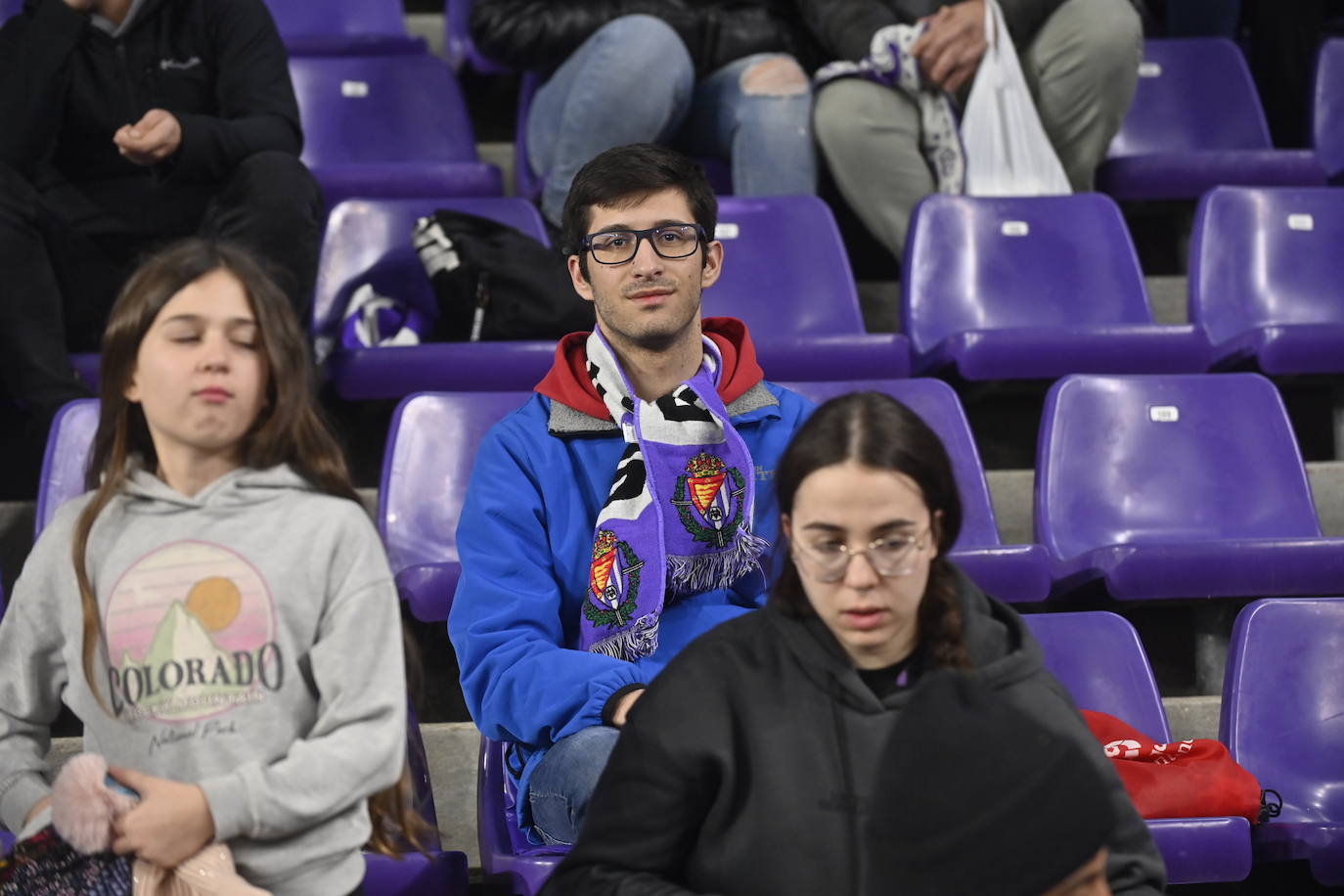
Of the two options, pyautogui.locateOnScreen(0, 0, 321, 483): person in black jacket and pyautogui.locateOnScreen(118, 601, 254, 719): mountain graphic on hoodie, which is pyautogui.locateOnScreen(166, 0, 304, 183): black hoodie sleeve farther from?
pyautogui.locateOnScreen(118, 601, 254, 719): mountain graphic on hoodie

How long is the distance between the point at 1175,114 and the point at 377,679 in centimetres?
292

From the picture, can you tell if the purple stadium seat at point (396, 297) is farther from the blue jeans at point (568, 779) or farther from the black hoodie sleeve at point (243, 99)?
the blue jeans at point (568, 779)

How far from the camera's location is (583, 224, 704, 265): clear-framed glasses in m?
1.89

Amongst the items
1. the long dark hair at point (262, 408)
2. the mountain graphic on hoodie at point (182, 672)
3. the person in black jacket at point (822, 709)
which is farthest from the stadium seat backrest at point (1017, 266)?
the mountain graphic on hoodie at point (182, 672)

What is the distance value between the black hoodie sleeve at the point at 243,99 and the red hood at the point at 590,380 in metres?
0.93

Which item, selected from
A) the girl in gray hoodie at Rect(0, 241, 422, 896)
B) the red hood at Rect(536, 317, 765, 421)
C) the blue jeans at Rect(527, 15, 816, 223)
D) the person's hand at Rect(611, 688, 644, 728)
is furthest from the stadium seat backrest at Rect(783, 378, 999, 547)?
the girl in gray hoodie at Rect(0, 241, 422, 896)

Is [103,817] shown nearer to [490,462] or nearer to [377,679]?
[377,679]

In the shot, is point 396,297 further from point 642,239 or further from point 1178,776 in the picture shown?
point 1178,776

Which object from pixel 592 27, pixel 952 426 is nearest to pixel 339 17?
pixel 592 27

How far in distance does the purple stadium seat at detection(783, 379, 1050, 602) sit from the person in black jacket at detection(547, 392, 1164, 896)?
0.78 metres

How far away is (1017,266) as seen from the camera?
3023 millimetres

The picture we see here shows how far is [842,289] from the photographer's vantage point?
116 inches

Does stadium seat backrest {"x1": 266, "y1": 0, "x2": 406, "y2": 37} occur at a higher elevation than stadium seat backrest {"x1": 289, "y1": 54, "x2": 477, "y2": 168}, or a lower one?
higher

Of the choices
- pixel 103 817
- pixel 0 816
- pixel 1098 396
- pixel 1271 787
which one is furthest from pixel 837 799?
pixel 1098 396
